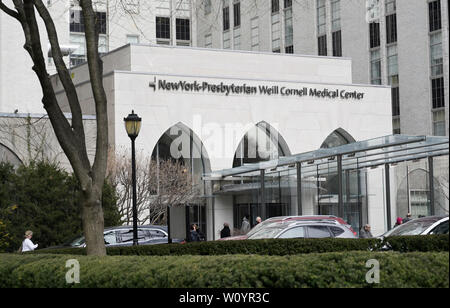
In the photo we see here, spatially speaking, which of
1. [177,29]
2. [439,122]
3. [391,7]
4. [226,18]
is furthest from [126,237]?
[177,29]

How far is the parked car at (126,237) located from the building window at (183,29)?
168 ft

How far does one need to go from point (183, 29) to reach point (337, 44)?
18381 millimetres

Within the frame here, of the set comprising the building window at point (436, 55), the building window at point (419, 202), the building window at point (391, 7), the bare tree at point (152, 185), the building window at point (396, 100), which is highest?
the building window at point (391, 7)

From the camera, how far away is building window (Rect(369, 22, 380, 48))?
60.3m

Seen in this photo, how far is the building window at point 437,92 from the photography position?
5429cm

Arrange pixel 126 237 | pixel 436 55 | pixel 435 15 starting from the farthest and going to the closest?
pixel 435 15 → pixel 436 55 → pixel 126 237

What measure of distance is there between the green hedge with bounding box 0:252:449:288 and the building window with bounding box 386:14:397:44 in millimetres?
50715

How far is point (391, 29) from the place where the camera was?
193ft

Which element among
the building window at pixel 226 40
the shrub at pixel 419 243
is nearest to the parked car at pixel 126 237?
the shrub at pixel 419 243

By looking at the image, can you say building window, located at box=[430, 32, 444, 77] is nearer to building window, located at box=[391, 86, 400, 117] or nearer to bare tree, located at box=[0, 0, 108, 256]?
building window, located at box=[391, 86, 400, 117]

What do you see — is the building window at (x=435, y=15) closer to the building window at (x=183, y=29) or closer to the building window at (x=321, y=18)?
the building window at (x=321, y=18)

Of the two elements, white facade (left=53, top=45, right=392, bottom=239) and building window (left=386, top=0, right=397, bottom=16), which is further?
building window (left=386, top=0, right=397, bottom=16)

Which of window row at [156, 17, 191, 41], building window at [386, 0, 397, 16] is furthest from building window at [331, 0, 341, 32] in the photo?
window row at [156, 17, 191, 41]

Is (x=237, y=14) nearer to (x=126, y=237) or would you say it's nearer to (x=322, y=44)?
(x=322, y=44)
